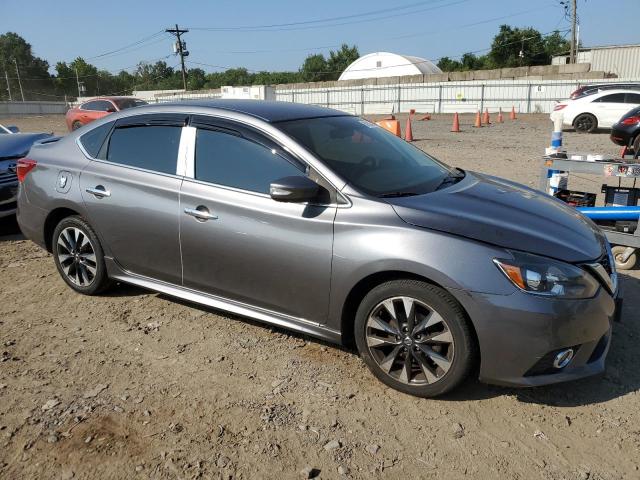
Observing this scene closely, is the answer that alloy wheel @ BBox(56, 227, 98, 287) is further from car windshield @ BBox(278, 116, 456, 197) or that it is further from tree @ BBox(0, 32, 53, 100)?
tree @ BBox(0, 32, 53, 100)

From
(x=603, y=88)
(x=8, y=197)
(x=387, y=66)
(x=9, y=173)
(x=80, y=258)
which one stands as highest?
(x=387, y=66)

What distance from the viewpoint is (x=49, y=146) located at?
188 inches

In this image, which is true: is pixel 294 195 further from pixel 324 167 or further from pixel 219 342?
pixel 219 342

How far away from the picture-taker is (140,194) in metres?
3.92

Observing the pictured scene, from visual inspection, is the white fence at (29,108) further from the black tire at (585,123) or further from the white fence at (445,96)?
the black tire at (585,123)

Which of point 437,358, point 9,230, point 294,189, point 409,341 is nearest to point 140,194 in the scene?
point 294,189

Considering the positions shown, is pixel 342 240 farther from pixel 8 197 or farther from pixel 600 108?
pixel 600 108

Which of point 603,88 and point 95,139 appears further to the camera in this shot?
point 603,88

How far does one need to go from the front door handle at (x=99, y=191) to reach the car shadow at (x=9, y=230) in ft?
9.89

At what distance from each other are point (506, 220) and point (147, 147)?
2.63m

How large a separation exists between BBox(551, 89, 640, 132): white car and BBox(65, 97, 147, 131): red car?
15062mm

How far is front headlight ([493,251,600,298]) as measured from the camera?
8.98 ft

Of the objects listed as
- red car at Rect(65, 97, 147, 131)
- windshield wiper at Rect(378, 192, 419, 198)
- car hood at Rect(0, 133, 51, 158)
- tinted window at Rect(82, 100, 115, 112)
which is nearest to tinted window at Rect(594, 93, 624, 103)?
red car at Rect(65, 97, 147, 131)

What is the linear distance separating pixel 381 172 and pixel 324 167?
481 mm
